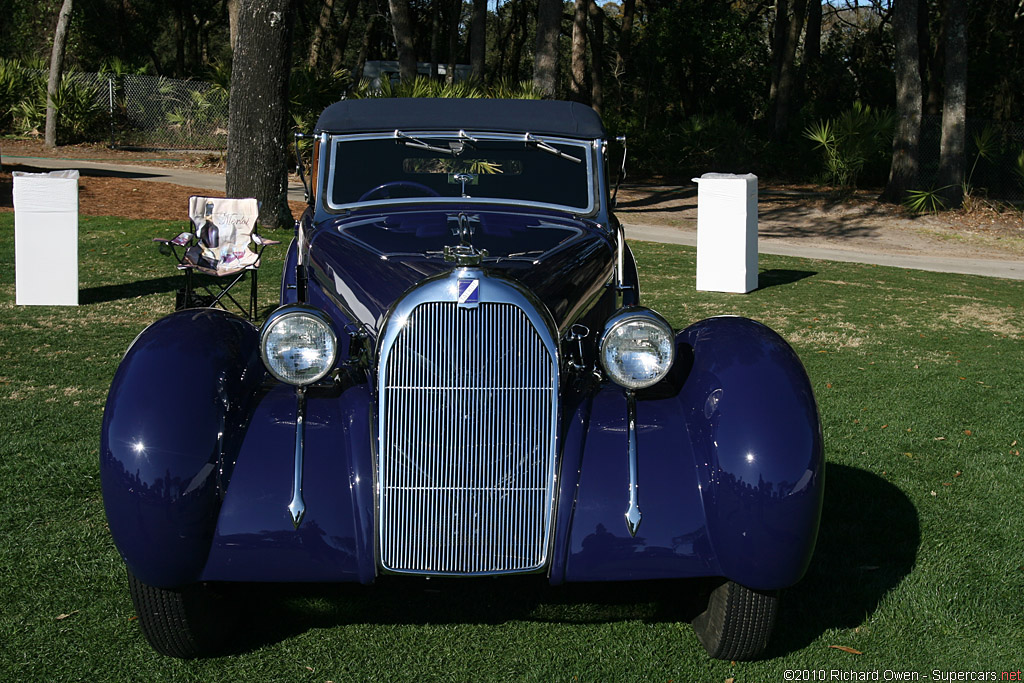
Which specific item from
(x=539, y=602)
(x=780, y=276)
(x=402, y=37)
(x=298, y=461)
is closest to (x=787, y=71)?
(x=402, y=37)

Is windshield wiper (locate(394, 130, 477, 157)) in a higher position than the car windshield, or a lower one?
higher

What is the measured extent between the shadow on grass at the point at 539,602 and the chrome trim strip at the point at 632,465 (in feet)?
1.81

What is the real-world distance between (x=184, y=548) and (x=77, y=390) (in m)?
3.69

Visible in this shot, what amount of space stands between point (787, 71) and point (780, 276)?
1574 centimetres

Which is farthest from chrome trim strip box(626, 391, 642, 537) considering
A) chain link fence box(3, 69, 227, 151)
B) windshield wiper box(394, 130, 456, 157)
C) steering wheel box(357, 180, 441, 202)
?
chain link fence box(3, 69, 227, 151)

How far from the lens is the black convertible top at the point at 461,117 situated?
16.0ft

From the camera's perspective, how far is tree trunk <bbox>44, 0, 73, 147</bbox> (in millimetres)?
24562

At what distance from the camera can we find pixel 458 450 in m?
3.12

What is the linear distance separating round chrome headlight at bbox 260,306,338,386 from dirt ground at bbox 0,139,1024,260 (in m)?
12.5

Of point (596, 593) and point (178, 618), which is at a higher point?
point (178, 618)

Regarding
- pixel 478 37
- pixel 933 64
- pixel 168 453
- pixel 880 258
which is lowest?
pixel 168 453

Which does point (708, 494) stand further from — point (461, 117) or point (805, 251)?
point (805, 251)

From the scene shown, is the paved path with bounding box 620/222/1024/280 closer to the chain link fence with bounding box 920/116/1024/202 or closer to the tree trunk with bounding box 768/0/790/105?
the chain link fence with bounding box 920/116/1024/202

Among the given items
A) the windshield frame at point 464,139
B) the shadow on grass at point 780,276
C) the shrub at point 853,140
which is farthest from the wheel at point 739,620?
the shrub at point 853,140
